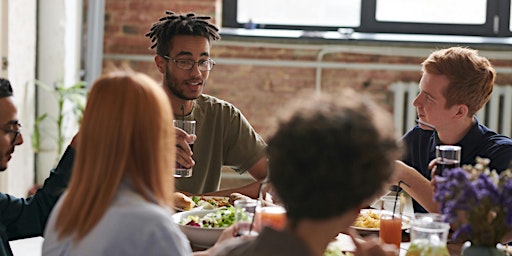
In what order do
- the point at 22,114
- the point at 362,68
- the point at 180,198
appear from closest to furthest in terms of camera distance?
the point at 180,198 → the point at 22,114 → the point at 362,68

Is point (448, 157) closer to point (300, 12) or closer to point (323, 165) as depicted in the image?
point (323, 165)

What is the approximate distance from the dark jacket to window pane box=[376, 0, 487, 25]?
344 centimetres

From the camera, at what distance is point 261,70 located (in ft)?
18.0

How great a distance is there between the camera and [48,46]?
16.6 feet

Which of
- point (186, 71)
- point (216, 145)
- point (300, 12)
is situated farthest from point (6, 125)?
point (300, 12)

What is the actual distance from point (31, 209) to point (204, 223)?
0.48 meters

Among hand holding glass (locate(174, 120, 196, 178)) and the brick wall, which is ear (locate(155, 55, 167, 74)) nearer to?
hand holding glass (locate(174, 120, 196, 178))

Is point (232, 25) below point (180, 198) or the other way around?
the other way around

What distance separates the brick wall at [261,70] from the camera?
5434mm

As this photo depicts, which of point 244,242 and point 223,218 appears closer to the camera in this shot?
point 244,242

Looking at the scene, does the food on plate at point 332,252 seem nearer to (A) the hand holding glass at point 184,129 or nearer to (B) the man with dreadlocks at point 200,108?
(A) the hand holding glass at point 184,129

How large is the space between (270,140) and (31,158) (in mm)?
3654

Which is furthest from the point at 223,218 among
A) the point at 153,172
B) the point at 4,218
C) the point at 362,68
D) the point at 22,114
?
the point at 362,68

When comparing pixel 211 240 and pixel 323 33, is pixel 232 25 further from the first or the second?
pixel 211 240
